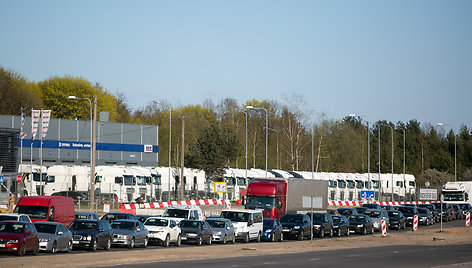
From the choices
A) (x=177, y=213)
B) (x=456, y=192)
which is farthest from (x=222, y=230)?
(x=456, y=192)

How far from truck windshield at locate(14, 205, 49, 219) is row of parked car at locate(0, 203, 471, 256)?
189cm

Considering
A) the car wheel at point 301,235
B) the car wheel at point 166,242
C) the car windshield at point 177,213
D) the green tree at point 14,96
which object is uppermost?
the green tree at point 14,96

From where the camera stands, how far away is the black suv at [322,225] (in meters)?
45.3

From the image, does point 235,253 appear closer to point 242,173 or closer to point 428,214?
point 428,214

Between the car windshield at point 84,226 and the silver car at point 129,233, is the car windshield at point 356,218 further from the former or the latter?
the car windshield at point 84,226

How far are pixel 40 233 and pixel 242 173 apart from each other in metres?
52.9

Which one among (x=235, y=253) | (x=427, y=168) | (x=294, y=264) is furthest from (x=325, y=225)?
(x=427, y=168)

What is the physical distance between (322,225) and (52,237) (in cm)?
2110

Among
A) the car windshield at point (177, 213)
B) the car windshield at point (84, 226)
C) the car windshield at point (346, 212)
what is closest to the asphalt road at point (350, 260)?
the car windshield at point (84, 226)

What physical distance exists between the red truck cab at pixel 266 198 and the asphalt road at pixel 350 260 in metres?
13.2

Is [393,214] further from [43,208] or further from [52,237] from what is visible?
[52,237]

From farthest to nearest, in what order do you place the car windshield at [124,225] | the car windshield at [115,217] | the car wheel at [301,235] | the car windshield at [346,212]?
the car windshield at [346,212], the car wheel at [301,235], the car windshield at [115,217], the car windshield at [124,225]

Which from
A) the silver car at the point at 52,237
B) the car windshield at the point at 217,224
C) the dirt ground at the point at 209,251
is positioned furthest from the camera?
the car windshield at the point at 217,224

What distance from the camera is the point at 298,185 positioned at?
52844 mm
